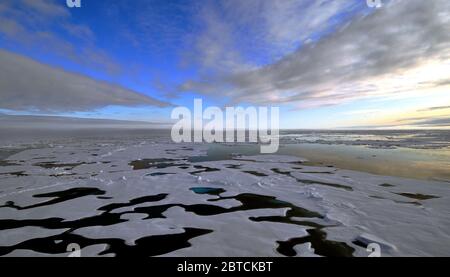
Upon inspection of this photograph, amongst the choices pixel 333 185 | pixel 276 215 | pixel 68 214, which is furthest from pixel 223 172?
pixel 68 214

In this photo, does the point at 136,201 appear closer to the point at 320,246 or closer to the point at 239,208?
the point at 239,208

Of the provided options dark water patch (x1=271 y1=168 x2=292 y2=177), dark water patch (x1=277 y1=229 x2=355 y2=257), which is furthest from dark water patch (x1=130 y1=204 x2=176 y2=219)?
dark water patch (x1=271 y1=168 x2=292 y2=177)

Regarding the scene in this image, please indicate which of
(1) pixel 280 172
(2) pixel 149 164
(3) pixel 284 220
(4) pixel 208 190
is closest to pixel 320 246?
(3) pixel 284 220

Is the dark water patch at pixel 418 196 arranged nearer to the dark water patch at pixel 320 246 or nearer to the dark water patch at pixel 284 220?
the dark water patch at pixel 284 220

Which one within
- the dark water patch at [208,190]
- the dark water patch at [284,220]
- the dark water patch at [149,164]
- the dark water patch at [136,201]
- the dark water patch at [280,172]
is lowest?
the dark water patch at [284,220]

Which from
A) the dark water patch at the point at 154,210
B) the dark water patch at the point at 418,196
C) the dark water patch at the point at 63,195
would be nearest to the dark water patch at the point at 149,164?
the dark water patch at the point at 63,195
